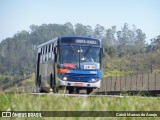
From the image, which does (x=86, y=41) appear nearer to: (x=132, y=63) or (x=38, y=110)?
(x=38, y=110)

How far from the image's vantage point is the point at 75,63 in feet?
70.3

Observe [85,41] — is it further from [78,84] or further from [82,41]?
[78,84]

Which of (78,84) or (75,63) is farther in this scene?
(78,84)

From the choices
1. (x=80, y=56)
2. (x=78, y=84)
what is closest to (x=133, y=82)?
(x=78, y=84)

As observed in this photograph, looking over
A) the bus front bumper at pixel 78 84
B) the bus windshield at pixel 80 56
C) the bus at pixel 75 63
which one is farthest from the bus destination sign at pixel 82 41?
the bus front bumper at pixel 78 84

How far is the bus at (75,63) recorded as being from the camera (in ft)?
69.1

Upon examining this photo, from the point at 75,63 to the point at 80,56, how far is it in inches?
17.0

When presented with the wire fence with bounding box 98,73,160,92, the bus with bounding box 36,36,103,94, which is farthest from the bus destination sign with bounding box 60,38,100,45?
the wire fence with bounding box 98,73,160,92

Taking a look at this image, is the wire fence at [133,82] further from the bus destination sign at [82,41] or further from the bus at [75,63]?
the bus destination sign at [82,41]

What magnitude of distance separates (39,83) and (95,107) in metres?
20.7

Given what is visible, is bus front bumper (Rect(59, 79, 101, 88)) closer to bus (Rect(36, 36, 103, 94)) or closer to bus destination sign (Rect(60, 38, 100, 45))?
bus (Rect(36, 36, 103, 94))

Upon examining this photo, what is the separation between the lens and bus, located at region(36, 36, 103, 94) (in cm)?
2105

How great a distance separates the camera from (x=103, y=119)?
4098mm

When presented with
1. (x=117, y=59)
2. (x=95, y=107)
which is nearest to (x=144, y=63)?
(x=117, y=59)
